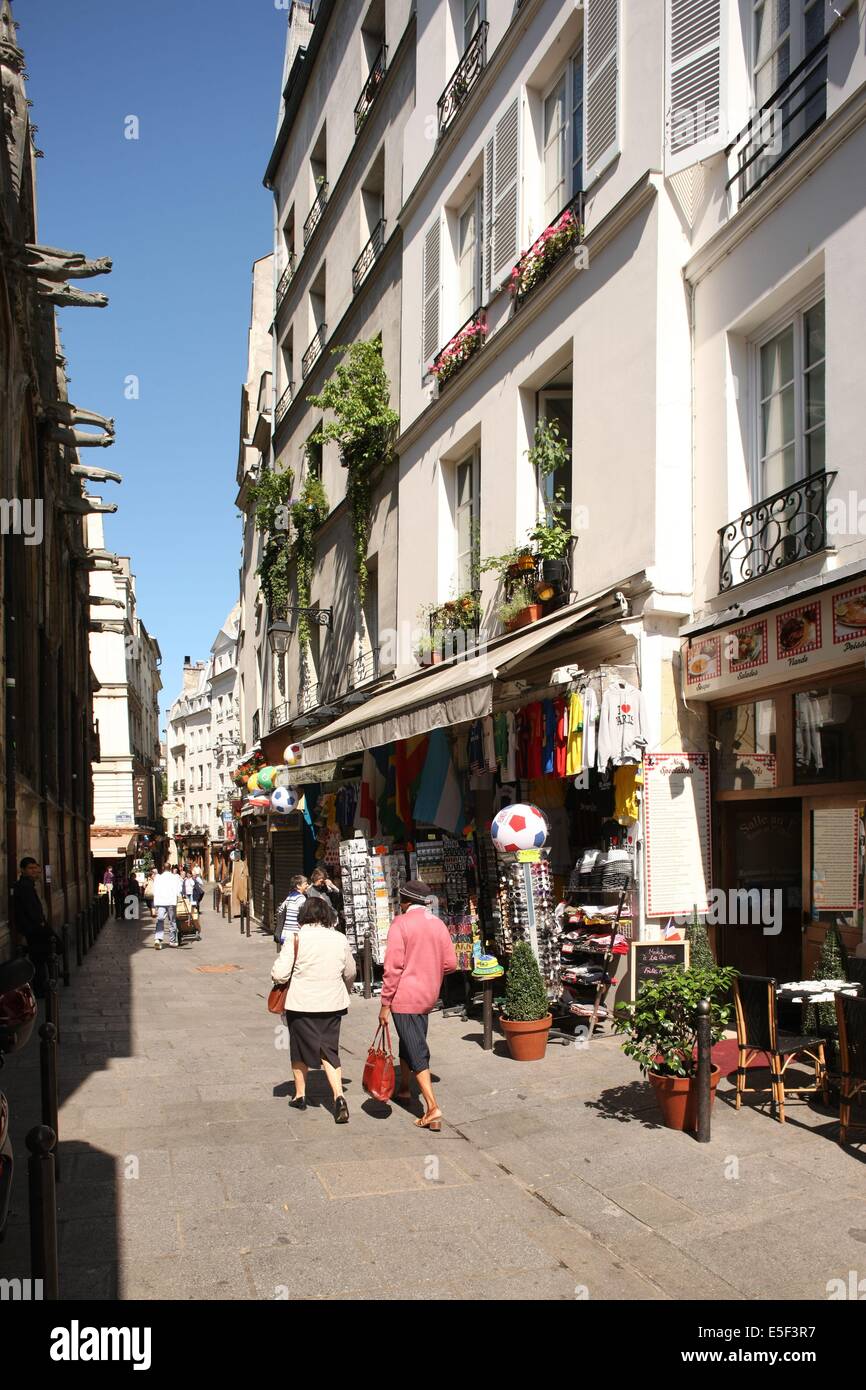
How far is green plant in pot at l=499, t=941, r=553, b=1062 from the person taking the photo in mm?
8406

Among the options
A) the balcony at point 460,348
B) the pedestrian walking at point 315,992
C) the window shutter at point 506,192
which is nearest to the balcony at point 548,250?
the window shutter at point 506,192

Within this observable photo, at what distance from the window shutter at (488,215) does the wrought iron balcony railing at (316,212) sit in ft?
30.6

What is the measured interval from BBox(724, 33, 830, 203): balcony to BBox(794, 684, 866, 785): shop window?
13.8ft

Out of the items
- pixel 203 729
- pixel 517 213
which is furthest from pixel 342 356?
pixel 203 729

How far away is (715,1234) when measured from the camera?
498cm

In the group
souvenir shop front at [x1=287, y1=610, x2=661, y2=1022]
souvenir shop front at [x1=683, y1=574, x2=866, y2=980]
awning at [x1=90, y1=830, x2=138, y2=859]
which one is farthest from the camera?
awning at [x1=90, y1=830, x2=138, y2=859]

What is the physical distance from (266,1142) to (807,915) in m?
4.41

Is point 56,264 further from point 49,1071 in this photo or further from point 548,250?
point 49,1071

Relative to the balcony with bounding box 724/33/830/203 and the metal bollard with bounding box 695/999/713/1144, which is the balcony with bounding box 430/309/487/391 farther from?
the metal bollard with bounding box 695/999/713/1144

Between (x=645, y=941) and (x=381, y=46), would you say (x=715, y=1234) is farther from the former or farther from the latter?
(x=381, y=46)

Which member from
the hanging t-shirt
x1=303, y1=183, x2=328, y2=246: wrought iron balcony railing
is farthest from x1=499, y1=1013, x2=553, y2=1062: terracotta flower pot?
x1=303, y1=183, x2=328, y2=246: wrought iron balcony railing

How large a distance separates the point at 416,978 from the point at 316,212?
20.4 metres

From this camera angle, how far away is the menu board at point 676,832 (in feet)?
29.4

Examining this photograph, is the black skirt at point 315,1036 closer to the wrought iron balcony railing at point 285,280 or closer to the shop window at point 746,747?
the shop window at point 746,747
